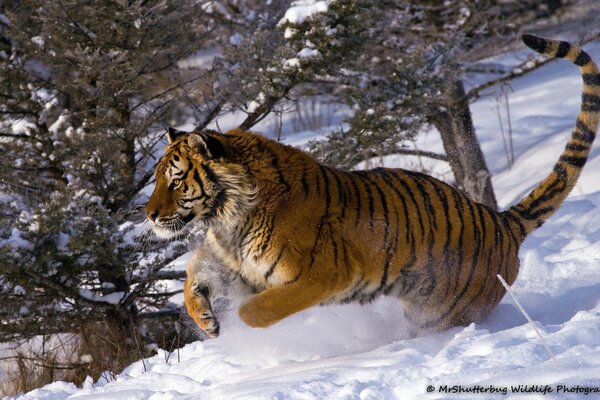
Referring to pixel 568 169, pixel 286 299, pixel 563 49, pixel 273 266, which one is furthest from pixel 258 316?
pixel 563 49

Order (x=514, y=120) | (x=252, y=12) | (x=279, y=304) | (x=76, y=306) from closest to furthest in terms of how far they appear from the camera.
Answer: (x=279, y=304), (x=76, y=306), (x=252, y=12), (x=514, y=120)

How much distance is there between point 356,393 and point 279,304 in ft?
3.31

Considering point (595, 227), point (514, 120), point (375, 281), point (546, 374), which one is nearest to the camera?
point (546, 374)

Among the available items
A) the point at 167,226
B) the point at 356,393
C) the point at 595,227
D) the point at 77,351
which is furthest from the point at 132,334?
the point at 595,227

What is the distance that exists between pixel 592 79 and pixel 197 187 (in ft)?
8.08

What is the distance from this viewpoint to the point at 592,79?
16.7 feet

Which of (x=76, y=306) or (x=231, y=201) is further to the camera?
(x=76, y=306)

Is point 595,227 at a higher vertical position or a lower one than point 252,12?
lower

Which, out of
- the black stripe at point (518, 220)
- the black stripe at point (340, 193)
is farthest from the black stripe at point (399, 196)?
the black stripe at point (518, 220)

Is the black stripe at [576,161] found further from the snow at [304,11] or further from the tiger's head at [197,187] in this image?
the snow at [304,11]

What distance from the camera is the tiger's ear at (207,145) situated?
4.48 metres

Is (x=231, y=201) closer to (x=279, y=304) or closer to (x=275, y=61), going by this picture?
(x=279, y=304)

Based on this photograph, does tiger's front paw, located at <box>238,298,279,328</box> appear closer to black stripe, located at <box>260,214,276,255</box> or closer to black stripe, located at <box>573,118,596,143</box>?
black stripe, located at <box>260,214,276,255</box>

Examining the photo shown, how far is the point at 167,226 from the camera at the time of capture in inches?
177
